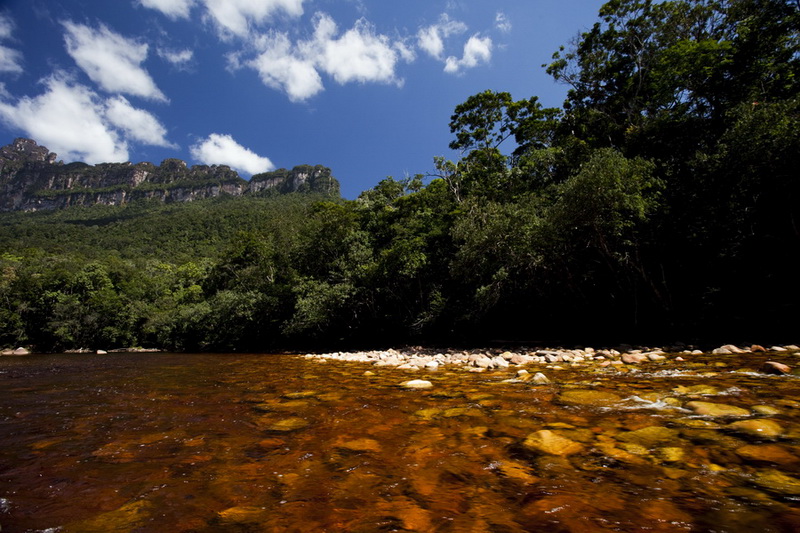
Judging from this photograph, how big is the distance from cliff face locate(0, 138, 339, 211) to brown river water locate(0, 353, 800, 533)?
130 metres

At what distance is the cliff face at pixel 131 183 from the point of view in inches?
5625

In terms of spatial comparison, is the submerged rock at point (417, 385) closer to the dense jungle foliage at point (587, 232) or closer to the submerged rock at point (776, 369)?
the submerged rock at point (776, 369)

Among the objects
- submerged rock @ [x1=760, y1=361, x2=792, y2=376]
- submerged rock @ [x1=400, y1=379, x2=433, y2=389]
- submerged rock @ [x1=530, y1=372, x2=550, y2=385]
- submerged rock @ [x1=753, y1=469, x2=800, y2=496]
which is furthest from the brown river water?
submerged rock @ [x1=400, y1=379, x2=433, y2=389]

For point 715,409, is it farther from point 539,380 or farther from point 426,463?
point 426,463

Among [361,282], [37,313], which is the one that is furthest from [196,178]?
[361,282]

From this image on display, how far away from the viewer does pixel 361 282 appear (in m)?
21.1

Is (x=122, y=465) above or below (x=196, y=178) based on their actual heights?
below

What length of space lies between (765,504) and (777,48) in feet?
70.5

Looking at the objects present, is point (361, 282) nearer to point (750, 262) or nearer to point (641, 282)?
point (641, 282)

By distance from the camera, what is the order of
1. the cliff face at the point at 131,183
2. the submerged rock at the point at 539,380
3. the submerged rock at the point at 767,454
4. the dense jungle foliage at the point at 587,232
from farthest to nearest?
the cliff face at the point at 131,183
the dense jungle foliage at the point at 587,232
the submerged rock at the point at 539,380
the submerged rock at the point at 767,454

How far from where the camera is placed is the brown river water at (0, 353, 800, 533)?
2.02 m

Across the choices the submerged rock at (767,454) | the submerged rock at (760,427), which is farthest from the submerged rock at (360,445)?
the submerged rock at (760,427)

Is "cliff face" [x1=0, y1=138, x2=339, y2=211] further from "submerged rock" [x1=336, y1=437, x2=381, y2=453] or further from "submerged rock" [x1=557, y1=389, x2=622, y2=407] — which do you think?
"submerged rock" [x1=336, y1=437, x2=381, y2=453]

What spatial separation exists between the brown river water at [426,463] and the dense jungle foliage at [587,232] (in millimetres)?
8082
